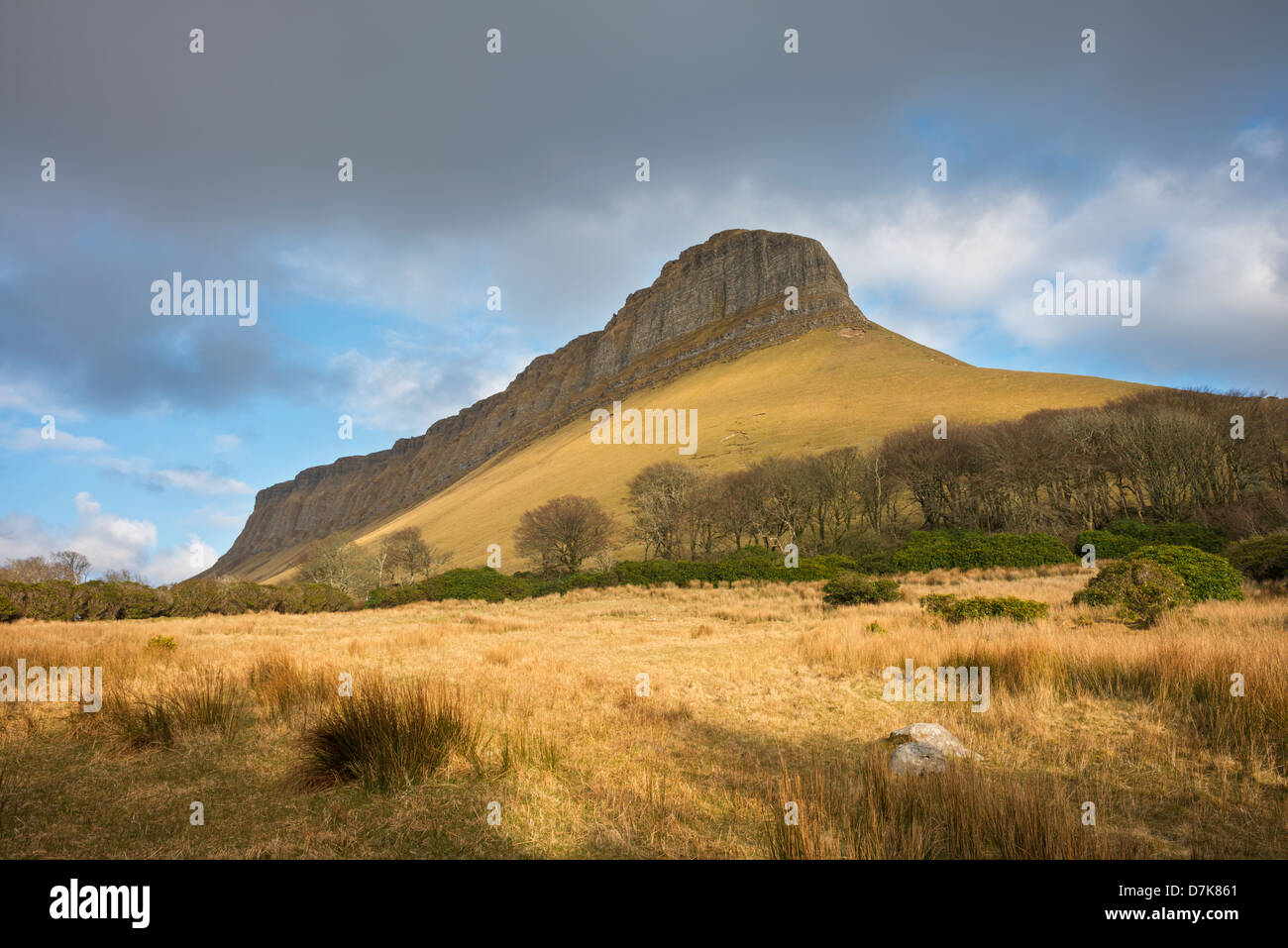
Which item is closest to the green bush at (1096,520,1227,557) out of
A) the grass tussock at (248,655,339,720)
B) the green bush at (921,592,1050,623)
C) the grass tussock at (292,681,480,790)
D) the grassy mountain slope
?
the green bush at (921,592,1050,623)

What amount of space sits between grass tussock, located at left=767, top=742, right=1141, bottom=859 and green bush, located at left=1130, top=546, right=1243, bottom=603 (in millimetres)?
14013

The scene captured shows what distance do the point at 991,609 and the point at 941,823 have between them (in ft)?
40.0

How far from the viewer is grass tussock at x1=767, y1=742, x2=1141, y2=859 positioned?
3.63 meters

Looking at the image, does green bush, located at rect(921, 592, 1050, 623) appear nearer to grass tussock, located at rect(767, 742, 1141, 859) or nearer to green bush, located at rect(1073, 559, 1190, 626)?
green bush, located at rect(1073, 559, 1190, 626)

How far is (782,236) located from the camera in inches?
7156

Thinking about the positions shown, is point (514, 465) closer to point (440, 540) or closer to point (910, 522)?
point (440, 540)

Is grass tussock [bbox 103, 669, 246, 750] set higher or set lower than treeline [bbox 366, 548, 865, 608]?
higher

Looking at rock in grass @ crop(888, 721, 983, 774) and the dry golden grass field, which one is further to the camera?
rock in grass @ crop(888, 721, 983, 774)

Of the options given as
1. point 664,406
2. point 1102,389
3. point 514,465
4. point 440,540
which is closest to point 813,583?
point 1102,389

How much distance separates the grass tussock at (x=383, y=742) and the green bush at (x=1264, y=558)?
73.8 feet

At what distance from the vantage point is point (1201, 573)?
14.5 metres

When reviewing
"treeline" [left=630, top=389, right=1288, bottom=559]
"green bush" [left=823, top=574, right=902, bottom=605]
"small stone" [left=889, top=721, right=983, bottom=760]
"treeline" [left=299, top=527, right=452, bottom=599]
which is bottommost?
"treeline" [left=299, top=527, right=452, bottom=599]

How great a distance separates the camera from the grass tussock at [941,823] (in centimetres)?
363

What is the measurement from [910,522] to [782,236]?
151114 mm
